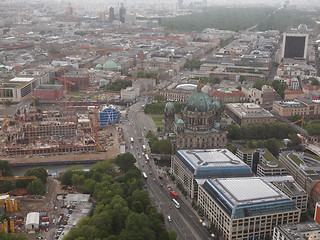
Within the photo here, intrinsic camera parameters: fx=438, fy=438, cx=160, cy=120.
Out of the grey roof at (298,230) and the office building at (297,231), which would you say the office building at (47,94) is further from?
the grey roof at (298,230)

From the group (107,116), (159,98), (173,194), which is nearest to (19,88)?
(107,116)

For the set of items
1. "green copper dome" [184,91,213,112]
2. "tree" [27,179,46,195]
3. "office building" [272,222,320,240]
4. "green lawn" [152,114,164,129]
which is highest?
"green copper dome" [184,91,213,112]

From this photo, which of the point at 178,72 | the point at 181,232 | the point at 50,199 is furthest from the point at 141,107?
the point at 181,232

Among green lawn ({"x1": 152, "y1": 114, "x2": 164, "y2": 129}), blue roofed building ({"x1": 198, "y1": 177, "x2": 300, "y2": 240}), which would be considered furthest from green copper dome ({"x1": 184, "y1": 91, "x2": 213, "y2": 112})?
blue roofed building ({"x1": 198, "y1": 177, "x2": 300, "y2": 240})

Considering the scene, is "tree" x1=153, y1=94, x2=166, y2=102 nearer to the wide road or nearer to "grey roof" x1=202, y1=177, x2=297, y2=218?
the wide road

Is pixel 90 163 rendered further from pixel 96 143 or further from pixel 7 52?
pixel 7 52

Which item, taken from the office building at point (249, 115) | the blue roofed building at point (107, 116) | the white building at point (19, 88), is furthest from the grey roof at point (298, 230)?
the white building at point (19, 88)
